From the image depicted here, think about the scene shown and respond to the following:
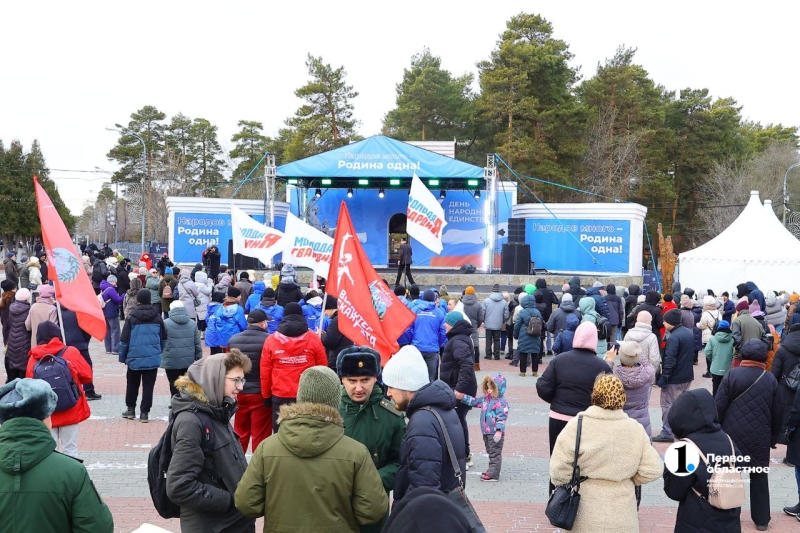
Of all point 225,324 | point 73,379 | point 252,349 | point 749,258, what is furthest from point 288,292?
point 749,258

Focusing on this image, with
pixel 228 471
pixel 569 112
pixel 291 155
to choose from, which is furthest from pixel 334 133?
pixel 228 471

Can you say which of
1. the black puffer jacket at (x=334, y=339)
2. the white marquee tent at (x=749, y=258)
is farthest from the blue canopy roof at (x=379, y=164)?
the black puffer jacket at (x=334, y=339)

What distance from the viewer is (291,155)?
5400 centimetres

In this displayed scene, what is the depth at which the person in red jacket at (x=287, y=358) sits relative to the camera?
23.3 feet

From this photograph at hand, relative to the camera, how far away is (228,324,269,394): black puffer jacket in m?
7.59

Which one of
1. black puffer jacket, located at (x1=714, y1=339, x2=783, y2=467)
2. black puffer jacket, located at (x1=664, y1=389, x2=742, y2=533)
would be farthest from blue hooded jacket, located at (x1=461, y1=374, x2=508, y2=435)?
black puffer jacket, located at (x1=664, y1=389, x2=742, y2=533)

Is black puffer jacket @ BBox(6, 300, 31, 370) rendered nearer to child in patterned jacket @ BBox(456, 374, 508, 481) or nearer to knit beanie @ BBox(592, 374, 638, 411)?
child in patterned jacket @ BBox(456, 374, 508, 481)

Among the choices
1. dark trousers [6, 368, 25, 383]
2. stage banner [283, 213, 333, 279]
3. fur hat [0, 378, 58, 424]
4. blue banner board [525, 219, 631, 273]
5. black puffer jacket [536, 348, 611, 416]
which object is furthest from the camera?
blue banner board [525, 219, 631, 273]

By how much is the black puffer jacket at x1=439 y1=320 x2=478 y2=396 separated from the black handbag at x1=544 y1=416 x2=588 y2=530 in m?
3.00

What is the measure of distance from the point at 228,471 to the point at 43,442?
105 centimetres

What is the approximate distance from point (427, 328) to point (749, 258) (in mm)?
18800

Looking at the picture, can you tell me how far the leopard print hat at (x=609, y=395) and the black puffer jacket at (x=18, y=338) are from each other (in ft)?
27.1

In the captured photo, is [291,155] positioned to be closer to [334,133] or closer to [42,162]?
[334,133]

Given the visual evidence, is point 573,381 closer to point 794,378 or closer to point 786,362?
point 794,378
